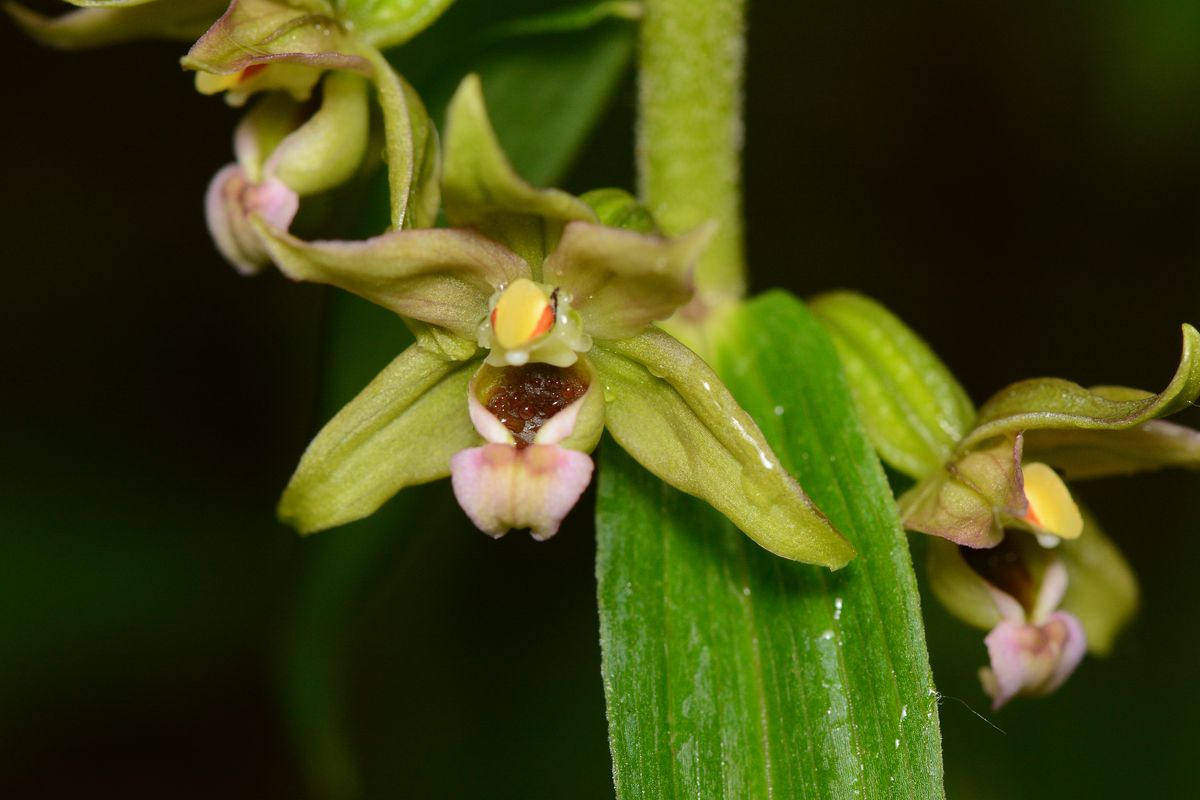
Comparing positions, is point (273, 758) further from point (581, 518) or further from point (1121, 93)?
point (1121, 93)

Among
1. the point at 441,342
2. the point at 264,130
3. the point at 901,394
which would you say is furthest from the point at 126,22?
the point at 901,394

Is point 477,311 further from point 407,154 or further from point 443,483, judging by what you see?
point 443,483

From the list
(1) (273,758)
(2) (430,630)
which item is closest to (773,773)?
(2) (430,630)

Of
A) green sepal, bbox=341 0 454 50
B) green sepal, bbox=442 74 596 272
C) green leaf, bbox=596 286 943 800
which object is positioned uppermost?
green sepal, bbox=341 0 454 50

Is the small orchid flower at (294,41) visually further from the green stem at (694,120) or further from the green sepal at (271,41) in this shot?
the green stem at (694,120)

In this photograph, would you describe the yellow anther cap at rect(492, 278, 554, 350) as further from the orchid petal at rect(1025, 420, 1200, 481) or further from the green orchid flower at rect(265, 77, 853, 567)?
the orchid petal at rect(1025, 420, 1200, 481)

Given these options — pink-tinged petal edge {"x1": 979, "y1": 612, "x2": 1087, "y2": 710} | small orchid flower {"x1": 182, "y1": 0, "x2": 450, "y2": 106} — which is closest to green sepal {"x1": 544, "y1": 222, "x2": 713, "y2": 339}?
small orchid flower {"x1": 182, "y1": 0, "x2": 450, "y2": 106}

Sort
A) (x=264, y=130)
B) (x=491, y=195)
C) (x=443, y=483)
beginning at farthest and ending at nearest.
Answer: (x=443, y=483) < (x=264, y=130) < (x=491, y=195)
